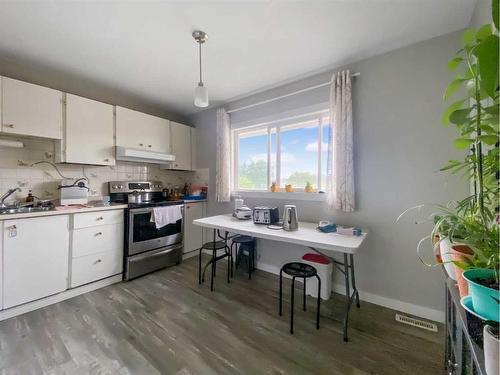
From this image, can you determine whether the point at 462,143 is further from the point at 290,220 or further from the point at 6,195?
the point at 6,195

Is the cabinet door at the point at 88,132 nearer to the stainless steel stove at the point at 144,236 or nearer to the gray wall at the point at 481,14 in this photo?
the stainless steel stove at the point at 144,236

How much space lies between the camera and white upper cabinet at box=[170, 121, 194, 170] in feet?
11.3

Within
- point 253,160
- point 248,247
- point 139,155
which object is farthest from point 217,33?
point 248,247

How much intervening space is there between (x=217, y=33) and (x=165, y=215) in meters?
2.18

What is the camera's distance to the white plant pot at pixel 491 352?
0.49 m

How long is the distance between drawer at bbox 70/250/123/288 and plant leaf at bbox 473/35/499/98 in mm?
3151

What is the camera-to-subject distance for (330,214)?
235 cm

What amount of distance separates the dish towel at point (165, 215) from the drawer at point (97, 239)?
15.6 inches

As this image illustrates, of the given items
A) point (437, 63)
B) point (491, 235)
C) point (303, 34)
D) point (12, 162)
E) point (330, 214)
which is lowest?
point (330, 214)

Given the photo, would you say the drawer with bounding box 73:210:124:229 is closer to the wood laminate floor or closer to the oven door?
the oven door

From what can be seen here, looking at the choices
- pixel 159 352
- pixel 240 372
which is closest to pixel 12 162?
pixel 159 352

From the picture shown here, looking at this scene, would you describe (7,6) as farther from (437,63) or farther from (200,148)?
(437,63)

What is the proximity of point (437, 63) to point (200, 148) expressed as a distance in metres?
3.16

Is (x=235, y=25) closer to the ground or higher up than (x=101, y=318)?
higher up
